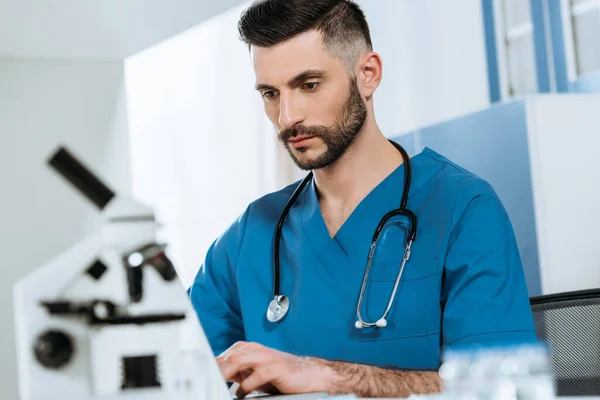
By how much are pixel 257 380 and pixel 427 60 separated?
193 cm

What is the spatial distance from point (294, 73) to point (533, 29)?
116 centimetres

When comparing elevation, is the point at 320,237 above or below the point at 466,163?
below

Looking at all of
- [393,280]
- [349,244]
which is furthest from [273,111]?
[393,280]

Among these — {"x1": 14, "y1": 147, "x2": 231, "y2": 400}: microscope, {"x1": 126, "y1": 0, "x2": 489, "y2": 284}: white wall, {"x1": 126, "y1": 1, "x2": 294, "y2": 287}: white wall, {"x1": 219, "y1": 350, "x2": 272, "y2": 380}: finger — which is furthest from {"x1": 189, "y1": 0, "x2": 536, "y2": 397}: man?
{"x1": 126, "y1": 1, "x2": 294, "y2": 287}: white wall

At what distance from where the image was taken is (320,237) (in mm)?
1316

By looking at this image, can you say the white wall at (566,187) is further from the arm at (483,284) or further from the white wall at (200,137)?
the white wall at (200,137)

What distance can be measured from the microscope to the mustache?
76 centimetres

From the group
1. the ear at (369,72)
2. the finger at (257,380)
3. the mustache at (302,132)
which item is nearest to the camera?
the finger at (257,380)

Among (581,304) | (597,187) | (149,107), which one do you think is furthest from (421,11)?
(581,304)

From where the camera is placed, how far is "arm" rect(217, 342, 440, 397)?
853mm

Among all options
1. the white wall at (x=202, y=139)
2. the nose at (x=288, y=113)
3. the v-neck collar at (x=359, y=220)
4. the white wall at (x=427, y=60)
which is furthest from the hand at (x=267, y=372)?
the white wall at (x=202, y=139)

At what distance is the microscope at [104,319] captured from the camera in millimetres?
545

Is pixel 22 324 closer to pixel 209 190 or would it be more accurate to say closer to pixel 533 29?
pixel 533 29

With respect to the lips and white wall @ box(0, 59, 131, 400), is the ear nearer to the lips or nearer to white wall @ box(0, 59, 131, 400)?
the lips
